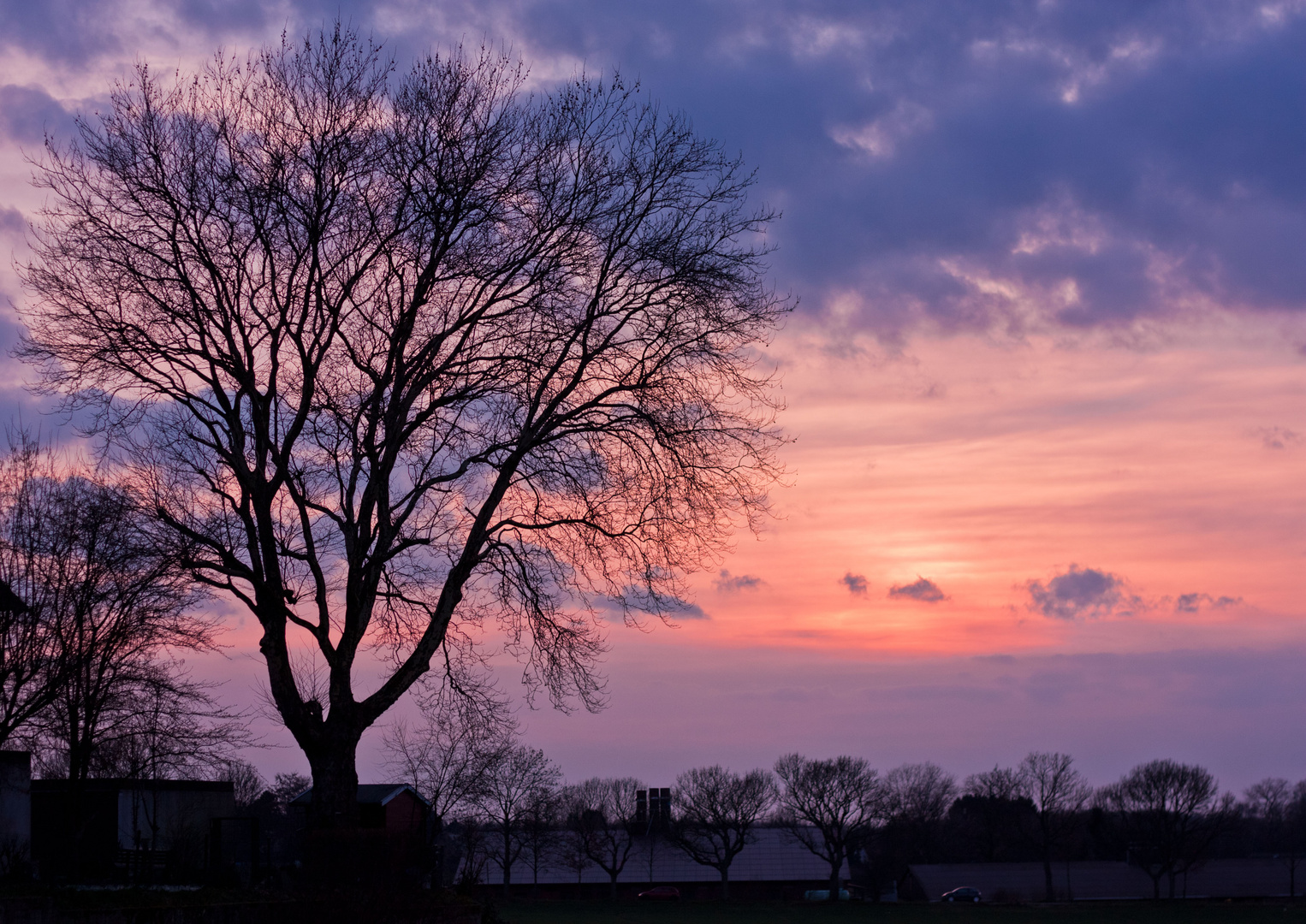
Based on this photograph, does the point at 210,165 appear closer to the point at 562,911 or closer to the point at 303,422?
the point at 303,422

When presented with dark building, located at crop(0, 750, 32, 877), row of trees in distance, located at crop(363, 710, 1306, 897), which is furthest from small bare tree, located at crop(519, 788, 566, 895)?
dark building, located at crop(0, 750, 32, 877)

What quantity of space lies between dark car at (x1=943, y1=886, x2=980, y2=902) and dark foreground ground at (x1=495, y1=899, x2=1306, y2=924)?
1248 centimetres

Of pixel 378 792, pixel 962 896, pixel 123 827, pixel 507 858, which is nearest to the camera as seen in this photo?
pixel 123 827

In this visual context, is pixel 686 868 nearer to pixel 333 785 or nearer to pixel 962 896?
pixel 962 896

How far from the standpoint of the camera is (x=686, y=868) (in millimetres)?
118500

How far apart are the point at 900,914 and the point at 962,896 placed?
29460 mm

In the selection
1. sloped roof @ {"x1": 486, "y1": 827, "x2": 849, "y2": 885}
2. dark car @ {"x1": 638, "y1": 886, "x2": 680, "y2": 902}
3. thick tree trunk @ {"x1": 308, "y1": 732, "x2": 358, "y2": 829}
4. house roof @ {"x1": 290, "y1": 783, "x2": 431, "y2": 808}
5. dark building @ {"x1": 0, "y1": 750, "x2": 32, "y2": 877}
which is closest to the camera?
thick tree trunk @ {"x1": 308, "y1": 732, "x2": 358, "y2": 829}

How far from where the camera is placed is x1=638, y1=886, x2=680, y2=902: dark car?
10901cm

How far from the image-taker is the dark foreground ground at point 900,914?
6888cm

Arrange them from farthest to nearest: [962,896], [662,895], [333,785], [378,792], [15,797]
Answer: [662,895] < [962,896] < [378,792] < [15,797] < [333,785]

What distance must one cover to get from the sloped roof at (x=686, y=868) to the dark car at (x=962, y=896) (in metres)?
16.9

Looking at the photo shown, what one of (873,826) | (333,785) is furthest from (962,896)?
(333,785)

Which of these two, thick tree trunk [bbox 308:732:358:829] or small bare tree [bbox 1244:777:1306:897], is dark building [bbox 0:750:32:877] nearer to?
thick tree trunk [bbox 308:732:358:829]

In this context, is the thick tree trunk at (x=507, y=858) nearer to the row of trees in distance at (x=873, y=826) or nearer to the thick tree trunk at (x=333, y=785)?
the row of trees in distance at (x=873, y=826)
